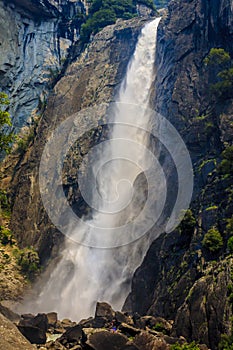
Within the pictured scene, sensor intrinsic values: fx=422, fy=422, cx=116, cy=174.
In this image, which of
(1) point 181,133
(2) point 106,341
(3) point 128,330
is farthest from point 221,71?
(2) point 106,341

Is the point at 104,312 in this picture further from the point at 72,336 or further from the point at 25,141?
the point at 25,141

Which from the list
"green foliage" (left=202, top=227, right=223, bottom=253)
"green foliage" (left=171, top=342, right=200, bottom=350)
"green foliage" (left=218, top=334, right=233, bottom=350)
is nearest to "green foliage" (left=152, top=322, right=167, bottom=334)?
"green foliage" (left=171, top=342, right=200, bottom=350)

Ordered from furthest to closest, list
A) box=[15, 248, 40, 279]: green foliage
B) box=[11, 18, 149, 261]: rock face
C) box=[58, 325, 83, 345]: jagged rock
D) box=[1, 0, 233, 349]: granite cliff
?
1. box=[11, 18, 149, 261]: rock face
2. box=[15, 248, 40, 279]: green foliage
3. box=[58, 325, 83, 345]: jagged rock
4. box=[1, 0, 233, 349]: granite cliff

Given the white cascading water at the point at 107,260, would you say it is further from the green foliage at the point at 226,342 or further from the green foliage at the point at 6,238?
the green foliage at the point at 226,342

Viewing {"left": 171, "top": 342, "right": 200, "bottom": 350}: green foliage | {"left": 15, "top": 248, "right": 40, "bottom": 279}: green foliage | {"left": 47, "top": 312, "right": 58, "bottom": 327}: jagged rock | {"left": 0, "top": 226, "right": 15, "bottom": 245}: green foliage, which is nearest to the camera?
{"left": 171, "top": 342, "right": 200, "bottom": 350}: green foliage

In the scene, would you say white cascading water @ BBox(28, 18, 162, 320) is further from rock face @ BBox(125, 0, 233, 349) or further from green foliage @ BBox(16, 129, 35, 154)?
green foliage @ BBox(16, 129, 35, 154)

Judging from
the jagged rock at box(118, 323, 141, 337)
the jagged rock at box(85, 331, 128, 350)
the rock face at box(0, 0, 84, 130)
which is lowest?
the jagged rock at box(85, 331, 128, 350)

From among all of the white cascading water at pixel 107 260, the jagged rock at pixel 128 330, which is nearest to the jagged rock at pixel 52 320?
the white cascading water at pixel 107 260
